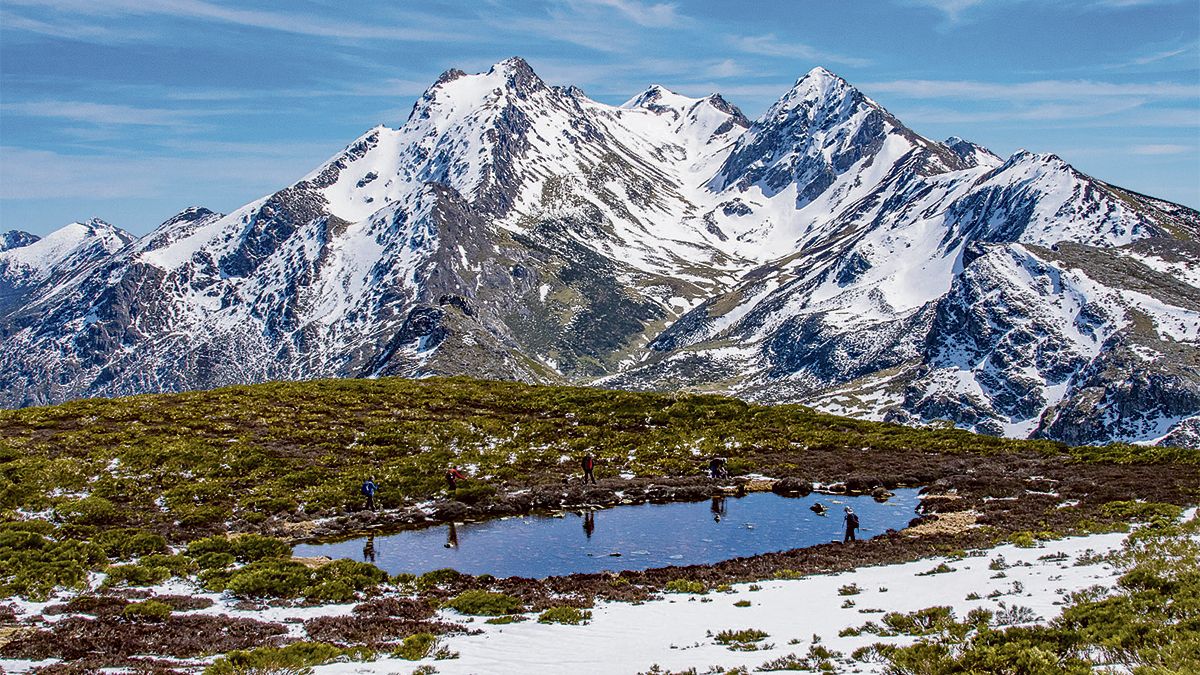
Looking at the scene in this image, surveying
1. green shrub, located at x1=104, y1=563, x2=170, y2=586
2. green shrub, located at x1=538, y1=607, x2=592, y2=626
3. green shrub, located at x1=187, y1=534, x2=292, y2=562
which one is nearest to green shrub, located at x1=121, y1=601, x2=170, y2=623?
green shrub, located at x1=104, y1=563, x2=170, y2=586

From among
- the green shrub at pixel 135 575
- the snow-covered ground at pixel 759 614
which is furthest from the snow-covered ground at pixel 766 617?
the green shrub at pixel 135 575

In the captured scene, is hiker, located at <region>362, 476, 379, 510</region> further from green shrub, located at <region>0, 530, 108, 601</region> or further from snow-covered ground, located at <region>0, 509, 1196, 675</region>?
green shrub, located at <region>0, 530, 108, 601</region>

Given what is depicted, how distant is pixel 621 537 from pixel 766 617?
1586 centimetres

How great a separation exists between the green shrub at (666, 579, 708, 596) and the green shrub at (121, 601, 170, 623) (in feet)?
61.6

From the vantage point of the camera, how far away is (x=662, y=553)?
41312 millimetres

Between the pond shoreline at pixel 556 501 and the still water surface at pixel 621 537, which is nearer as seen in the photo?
the still water surface at pixel 621 537

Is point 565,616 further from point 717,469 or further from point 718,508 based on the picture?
point 717,469

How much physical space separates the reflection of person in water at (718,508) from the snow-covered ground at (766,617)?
12.8 m

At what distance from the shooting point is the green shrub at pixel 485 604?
31203 mm

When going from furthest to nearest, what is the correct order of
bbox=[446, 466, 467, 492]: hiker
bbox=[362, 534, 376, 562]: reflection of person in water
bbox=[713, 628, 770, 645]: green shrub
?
bbox=[446, 466, 467, 492]: hiker, bbox=[362, 534, 376, 562]: reflection of person in water, bbox=[713, 628, 770, 645]: green shrub

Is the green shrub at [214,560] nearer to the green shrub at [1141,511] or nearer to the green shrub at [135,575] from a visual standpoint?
the green shrub at [135,575]

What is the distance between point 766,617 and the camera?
94.5 feet

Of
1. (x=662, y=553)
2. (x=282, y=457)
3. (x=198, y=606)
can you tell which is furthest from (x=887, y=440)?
(x=198, y=606)

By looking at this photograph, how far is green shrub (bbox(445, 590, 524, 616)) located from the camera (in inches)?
1228
